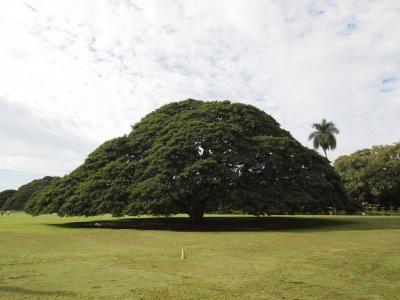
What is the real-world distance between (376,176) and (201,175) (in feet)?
143

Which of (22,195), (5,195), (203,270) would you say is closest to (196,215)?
(203,270)

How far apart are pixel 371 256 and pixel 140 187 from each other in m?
17.5

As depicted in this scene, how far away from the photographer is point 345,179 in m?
64.5

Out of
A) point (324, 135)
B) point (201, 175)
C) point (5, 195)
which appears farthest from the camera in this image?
point (5, 195)

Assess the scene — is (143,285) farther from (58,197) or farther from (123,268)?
(58,197)

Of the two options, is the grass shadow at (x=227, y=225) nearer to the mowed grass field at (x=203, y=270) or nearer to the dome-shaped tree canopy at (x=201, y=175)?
the dome-shaped tree canopy at (x=201, y=175)

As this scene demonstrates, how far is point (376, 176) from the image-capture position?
201 ft

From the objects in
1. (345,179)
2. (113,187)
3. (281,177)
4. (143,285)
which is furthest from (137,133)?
(345,179)

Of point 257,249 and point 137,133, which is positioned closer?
point 257,249

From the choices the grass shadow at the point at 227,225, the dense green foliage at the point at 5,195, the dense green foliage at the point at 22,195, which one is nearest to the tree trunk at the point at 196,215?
the grass shadow at the point at 227,225

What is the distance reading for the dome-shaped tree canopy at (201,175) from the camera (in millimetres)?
27578

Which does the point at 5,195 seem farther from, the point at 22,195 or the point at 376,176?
the point at 376,176

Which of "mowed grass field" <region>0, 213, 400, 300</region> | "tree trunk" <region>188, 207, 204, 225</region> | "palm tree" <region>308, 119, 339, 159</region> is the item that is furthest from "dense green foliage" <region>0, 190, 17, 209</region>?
"mowed grass field" <region>0, 213, 400, 300</region>

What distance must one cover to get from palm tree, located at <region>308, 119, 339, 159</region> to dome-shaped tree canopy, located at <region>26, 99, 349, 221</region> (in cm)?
4168
